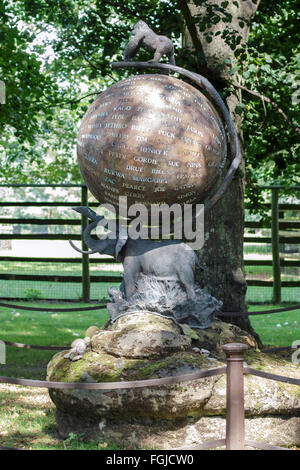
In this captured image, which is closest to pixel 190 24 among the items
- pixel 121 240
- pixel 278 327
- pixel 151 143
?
pixel 151 143

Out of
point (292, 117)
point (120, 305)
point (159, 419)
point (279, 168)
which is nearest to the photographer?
point (159, 419)

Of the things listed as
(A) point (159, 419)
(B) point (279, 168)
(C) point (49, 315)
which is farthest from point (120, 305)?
(C) point (49, 315)

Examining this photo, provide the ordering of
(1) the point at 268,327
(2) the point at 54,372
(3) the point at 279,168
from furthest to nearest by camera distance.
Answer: (1) the point at 268,327
(3) the point at 279,168
(2) the point at 54,372

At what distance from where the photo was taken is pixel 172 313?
467 centimetres

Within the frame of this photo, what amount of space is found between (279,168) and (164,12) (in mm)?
2677

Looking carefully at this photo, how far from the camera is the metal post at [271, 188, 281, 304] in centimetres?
1096

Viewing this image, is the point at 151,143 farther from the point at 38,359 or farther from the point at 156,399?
the point at 38,359

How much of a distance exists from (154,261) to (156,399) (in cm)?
125

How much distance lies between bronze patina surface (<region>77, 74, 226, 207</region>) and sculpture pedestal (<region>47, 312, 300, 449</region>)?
1090 millimetres

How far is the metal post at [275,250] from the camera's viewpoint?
1096 cm

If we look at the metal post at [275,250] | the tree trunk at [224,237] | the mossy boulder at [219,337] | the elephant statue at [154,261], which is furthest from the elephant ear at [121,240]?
the metal post at [275,250]

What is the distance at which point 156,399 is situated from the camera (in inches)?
155

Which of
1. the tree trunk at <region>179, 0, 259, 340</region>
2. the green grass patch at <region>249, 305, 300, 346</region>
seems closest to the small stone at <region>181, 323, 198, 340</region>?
the tree trunk at <region>179, 0, 259, 340</region>
